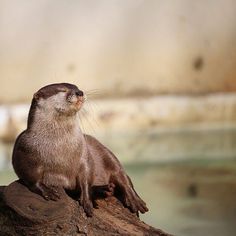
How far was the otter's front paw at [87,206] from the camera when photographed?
2.75 metres

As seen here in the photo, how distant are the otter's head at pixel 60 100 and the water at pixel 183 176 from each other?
197 cm

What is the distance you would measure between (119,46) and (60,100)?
3.82 meters

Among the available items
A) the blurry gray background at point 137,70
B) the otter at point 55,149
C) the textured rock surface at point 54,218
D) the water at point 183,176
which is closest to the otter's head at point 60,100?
the otter at point 55,149

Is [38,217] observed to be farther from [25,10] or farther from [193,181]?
[25,10]

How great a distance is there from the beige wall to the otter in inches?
136

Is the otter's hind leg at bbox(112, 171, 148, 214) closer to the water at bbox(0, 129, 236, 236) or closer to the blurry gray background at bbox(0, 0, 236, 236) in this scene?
the water at bbox(0, 129, 236, 236)

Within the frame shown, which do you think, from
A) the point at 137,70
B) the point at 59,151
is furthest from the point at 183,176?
the point at 59,151

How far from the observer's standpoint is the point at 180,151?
620 centimetres

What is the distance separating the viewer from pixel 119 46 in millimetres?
6539

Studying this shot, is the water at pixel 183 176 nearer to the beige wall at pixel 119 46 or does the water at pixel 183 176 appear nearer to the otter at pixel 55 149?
the beige wall at pixel 119 46

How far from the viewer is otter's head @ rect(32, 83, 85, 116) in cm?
273

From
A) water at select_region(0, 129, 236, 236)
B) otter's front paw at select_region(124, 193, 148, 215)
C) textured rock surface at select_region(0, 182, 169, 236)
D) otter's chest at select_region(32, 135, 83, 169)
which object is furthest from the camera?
water at select_region(0, 129, 236, 236)

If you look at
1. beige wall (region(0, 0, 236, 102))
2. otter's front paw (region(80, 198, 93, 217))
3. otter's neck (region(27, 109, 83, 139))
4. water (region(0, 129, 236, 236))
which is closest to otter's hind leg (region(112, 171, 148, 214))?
otter's front paw (region(80, 198, 93, 217))

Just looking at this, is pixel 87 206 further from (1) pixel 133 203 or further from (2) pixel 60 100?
(2) pixel 60 100
